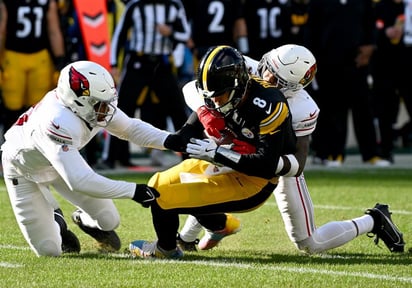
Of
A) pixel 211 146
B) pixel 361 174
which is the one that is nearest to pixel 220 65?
pixel 211 146

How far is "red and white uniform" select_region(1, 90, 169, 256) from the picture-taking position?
5.35 m

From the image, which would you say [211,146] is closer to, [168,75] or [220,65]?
[220,65]

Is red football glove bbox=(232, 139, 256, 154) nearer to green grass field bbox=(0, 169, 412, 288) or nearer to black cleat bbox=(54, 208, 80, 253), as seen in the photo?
green grass field bbox=(0, 169, 412, 288)

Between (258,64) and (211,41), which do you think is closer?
(258,64)

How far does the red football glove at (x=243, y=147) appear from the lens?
5.51 metres

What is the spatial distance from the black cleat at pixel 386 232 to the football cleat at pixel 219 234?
776mm

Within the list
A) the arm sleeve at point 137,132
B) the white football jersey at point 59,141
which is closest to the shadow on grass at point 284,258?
the white football jersey at point 59,141

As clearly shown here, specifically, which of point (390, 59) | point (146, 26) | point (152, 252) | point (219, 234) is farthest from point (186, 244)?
point (390, 59)

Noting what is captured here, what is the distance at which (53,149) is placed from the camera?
5398mm

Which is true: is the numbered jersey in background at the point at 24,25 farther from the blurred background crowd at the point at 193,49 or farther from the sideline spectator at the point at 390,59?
the sideline spectator at the point at 390,59

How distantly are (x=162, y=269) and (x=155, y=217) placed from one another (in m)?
0.35

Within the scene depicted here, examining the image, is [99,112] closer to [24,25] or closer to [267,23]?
[24,25]

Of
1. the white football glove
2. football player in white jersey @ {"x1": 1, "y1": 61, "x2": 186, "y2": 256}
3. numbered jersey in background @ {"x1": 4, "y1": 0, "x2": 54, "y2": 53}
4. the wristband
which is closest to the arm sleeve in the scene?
football player in white jersey @ {"x1": 1, "y1": 61, "x2": 186, "y2": 256}

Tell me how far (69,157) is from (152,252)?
71 centimetres
